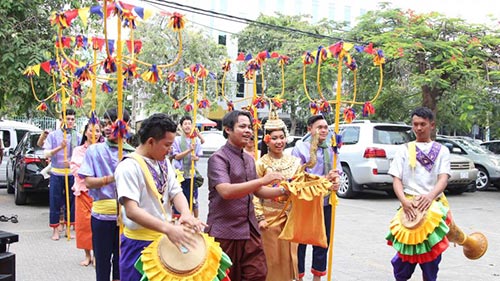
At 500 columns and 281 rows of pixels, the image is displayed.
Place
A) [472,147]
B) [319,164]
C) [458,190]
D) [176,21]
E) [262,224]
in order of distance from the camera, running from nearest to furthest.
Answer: [176,21] < [262,224] < [319,164] < [458,190] < [472,147]

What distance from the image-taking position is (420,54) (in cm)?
1427

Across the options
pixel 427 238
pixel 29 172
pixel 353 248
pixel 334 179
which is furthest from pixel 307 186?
pixel 29 172

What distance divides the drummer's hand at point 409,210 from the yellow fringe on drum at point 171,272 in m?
2.06

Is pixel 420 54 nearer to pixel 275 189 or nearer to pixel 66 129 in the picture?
pixel 66 129

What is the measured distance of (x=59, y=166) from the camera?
304 inches

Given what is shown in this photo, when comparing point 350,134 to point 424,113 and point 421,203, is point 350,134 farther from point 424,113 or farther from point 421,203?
point 421,203

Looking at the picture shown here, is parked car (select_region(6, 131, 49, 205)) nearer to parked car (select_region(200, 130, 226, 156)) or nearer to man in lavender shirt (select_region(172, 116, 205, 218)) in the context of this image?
man in lavender shirt (select_region(172, 116, 205, 218))

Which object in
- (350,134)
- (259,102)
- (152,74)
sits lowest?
(350,134)

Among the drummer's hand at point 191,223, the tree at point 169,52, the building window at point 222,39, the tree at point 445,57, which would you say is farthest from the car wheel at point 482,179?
the building window at point 222,39

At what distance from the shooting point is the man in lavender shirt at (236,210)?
3826 mm

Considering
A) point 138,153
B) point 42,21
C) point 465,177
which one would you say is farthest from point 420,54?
point 138,153

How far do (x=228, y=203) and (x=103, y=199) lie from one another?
1289 millimetres

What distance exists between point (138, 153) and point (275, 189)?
1241 millimetres

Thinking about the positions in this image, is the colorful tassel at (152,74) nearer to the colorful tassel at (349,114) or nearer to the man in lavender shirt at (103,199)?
the man in lavender shirt at (103,199)
